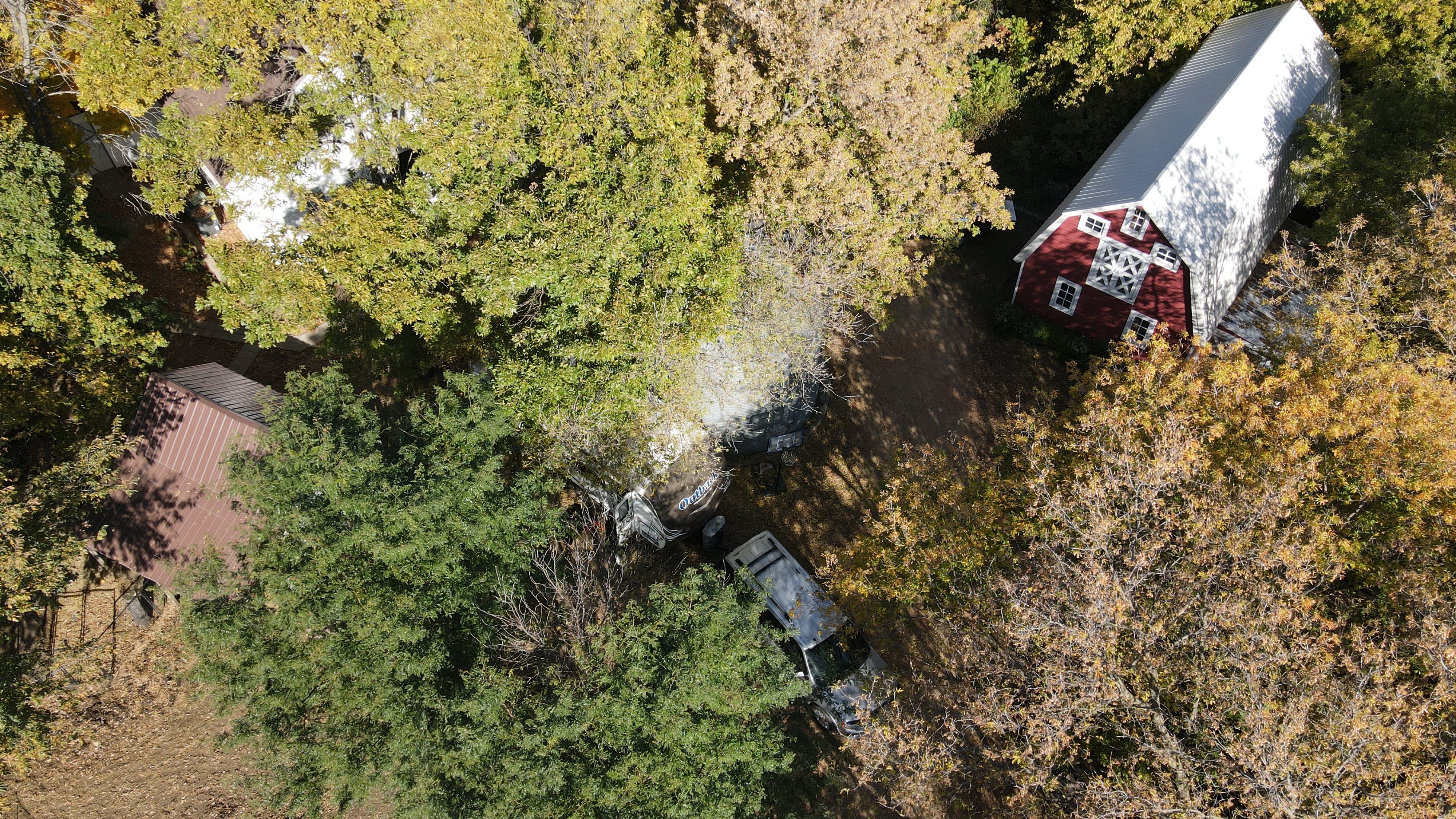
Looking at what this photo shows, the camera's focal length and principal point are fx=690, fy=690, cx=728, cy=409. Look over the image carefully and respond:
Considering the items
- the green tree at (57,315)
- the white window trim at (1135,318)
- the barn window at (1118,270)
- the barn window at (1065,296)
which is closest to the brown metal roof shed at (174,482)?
the green tree at (57,315)

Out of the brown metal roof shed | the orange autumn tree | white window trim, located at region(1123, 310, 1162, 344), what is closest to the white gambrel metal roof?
white window trim, located at region(1123, 310, 1162, 344)

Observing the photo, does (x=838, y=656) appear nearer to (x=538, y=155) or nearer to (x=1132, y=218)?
(x=538, y=155)

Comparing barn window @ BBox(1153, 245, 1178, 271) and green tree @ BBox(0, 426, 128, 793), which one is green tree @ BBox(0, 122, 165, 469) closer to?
green tree @ BBox(0, 426, 128, 793)

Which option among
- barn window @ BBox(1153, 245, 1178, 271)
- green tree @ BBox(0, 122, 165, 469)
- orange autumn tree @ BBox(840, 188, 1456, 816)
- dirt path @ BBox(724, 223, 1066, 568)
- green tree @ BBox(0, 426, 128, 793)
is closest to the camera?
orange autumn tree @ BBox(840, 188, 1456, 816)

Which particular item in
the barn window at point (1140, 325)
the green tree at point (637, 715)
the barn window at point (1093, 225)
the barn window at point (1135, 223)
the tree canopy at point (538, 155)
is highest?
the tree canopy at point (538, 155)

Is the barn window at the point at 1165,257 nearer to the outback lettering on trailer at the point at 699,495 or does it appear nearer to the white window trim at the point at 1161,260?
the white window trim at the point at 1161,260
